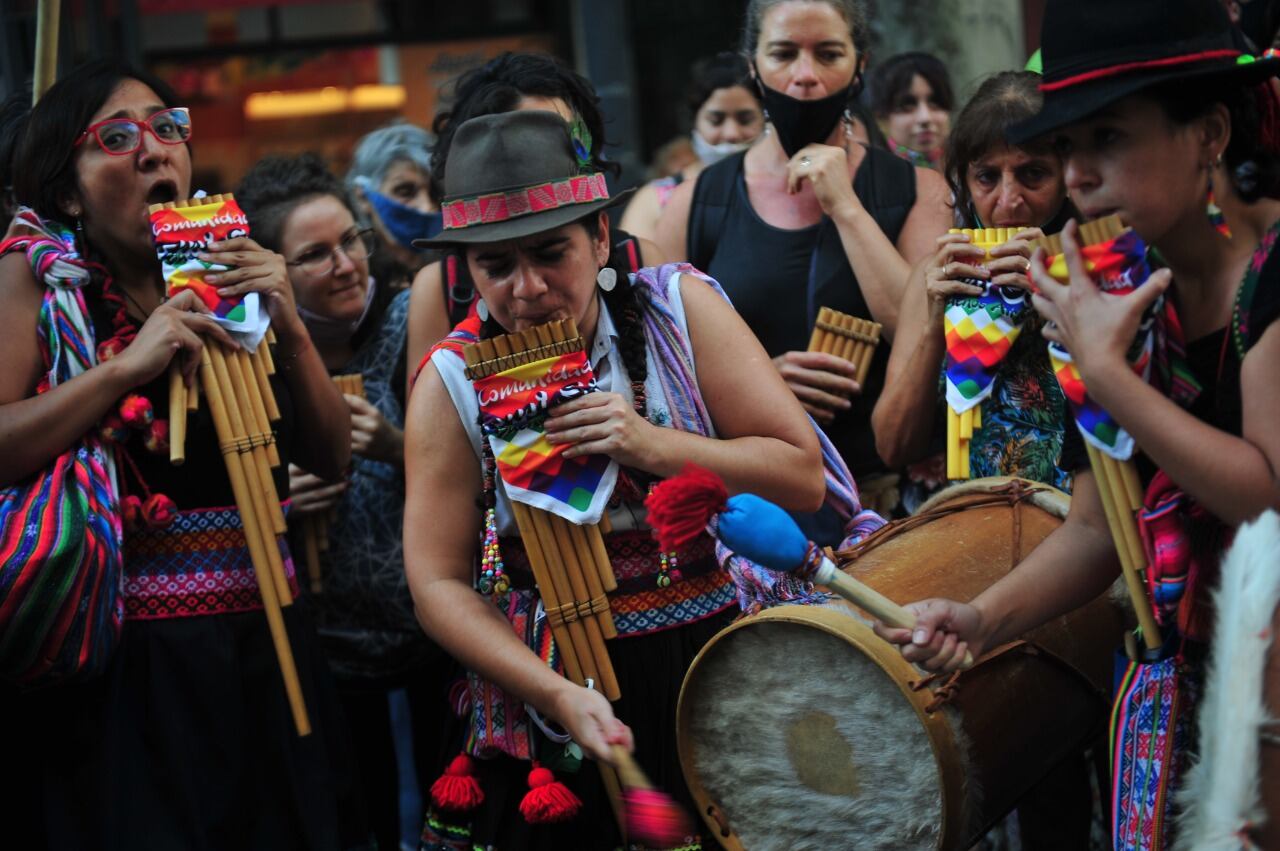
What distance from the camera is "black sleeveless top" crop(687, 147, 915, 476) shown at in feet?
14.3

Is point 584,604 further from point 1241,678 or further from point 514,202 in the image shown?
point 1241,678

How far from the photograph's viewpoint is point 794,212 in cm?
451

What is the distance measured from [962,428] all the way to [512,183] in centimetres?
140

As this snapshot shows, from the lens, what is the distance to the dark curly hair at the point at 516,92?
4.04m

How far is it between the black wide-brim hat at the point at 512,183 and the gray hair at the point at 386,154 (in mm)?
2794

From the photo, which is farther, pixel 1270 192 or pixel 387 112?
pixel 387 112

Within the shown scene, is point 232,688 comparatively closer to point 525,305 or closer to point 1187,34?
point 525,305

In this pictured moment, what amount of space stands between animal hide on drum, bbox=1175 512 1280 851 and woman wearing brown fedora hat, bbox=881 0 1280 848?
0.14 meters

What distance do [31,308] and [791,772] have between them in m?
1.96

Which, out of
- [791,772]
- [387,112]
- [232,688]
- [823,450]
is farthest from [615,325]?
[387,112]

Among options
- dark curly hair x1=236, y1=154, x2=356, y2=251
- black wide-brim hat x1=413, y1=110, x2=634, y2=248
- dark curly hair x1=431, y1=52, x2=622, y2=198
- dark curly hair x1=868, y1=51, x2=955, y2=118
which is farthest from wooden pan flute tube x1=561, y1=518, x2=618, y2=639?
dark curly hair x1=868, y1=51, x2=955, y2=118

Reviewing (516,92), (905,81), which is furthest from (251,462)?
(905,81)

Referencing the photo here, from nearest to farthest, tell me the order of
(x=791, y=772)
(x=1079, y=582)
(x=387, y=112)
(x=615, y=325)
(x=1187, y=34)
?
(x=1187, y=34), (x=1079, y=582), (x=791, y=772), (x=615, y=325), (x=387, y=112)

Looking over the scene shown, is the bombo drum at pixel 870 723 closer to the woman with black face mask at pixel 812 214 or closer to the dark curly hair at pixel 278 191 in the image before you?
the woman with black face mask at pixel 812 214
